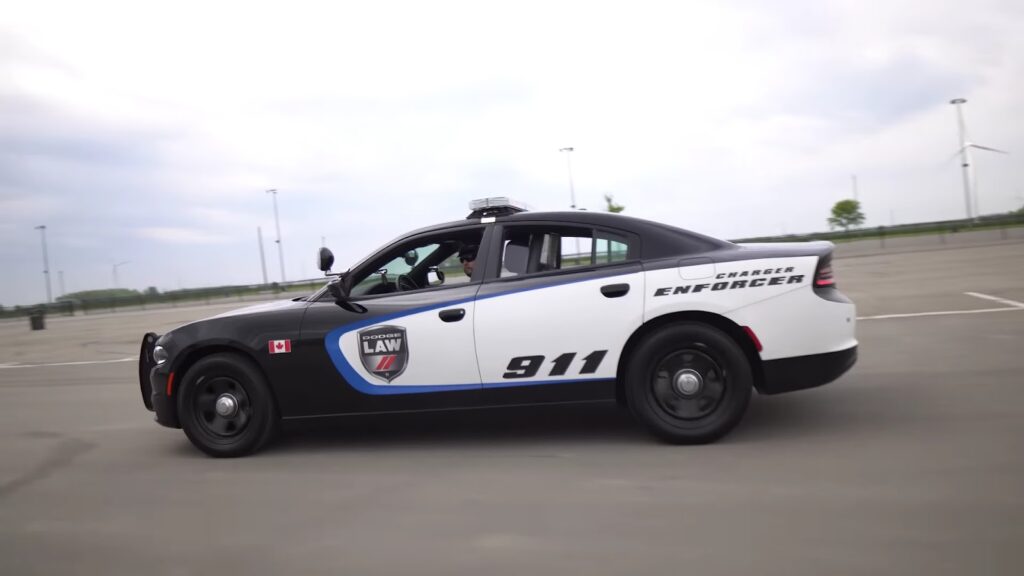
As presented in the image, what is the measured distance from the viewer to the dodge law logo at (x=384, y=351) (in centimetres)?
484

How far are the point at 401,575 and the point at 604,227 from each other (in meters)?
2.53

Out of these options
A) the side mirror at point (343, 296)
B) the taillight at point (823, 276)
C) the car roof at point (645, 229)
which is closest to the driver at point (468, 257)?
the car roof at point (645, 229)

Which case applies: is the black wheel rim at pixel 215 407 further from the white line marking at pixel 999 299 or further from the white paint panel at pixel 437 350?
the white line marking at pixel 999 299

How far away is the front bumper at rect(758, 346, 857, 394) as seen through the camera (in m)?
4.51

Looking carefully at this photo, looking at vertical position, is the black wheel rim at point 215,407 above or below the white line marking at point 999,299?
above

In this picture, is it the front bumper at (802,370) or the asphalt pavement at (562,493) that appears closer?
the asphalt pavement at (562,493)

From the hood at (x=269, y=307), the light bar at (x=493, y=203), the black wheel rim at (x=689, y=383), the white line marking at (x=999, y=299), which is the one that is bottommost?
the white line marking at (x=999, y=299)

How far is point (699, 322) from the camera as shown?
4617mm

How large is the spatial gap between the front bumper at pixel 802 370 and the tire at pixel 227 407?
3210 mm

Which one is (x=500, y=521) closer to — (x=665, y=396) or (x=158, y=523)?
(x=665, y=396)

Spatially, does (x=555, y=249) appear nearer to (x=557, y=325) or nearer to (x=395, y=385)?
(x=557, y=325)

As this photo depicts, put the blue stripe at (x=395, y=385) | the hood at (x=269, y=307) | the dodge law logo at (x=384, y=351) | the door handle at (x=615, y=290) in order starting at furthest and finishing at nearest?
1. the hood at (x=269, y=307)
2. the dodge law logo at (x=384, y=351)
3. the blue stripe at (x=395, y=385)
4. the door handle at (x=615, y=290)

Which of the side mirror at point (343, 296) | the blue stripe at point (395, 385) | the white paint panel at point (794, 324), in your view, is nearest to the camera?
the white paint panel at point (794, 324)

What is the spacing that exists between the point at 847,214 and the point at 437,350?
93.7 metres
